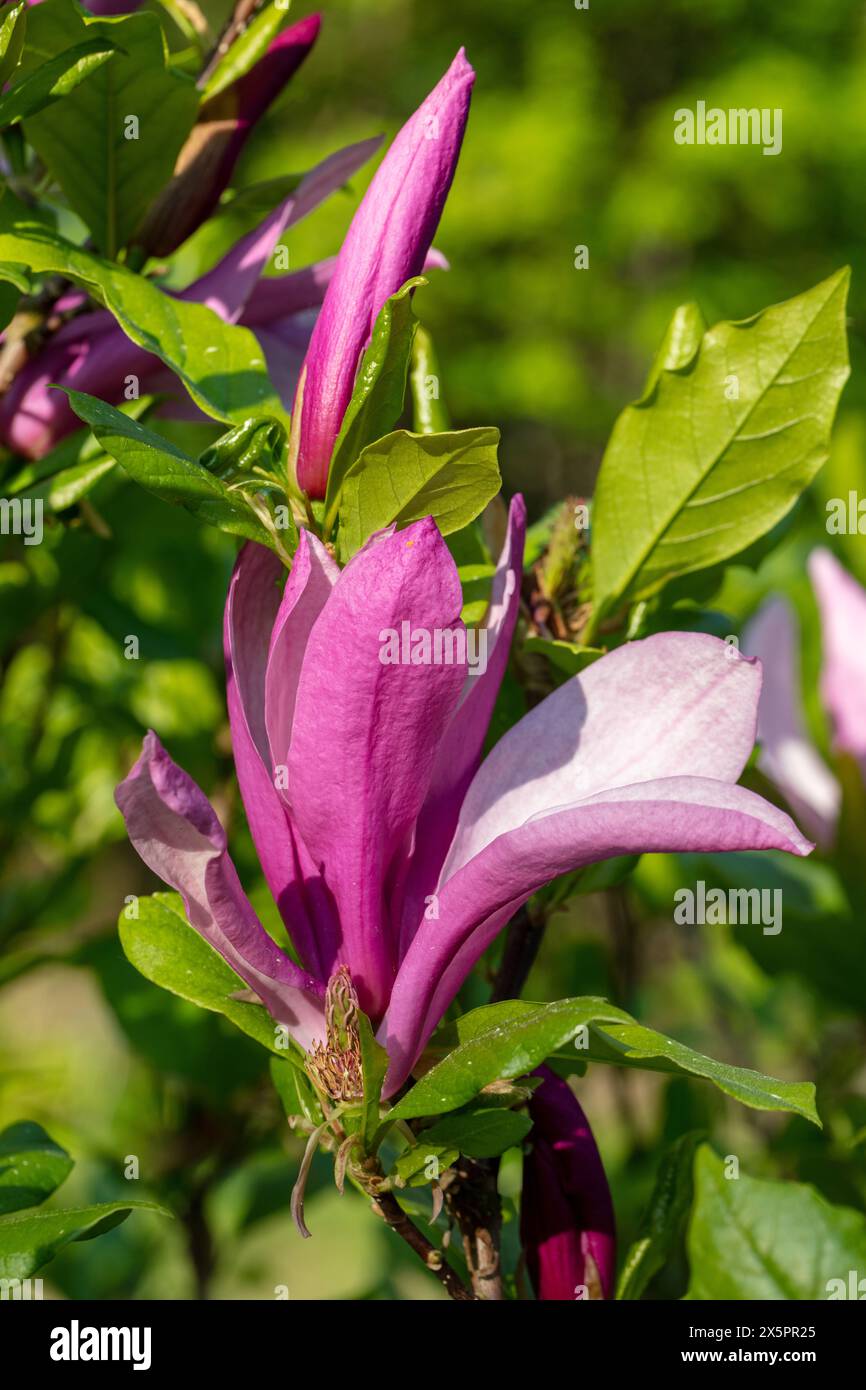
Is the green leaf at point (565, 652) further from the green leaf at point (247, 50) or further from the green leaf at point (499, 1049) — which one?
the green leaf at point (247, 50)

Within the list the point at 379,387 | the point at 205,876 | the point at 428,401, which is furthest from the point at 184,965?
the point at 428,401

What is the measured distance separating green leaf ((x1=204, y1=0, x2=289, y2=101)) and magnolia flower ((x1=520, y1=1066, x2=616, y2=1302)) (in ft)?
2.14

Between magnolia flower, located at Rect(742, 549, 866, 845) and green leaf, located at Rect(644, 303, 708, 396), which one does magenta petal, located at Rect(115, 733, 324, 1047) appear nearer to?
green leaf, located at Rect(644, 303, 708, 396)

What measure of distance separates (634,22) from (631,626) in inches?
409

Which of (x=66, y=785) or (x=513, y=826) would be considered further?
(x=66, y=785)

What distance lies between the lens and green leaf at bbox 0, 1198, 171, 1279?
2.12 feet

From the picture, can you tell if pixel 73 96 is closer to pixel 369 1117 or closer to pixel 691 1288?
pixel 369 1117

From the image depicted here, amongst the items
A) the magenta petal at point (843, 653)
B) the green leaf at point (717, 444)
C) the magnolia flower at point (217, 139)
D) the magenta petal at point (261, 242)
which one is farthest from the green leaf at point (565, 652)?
the magenta petal at point (843, 653)

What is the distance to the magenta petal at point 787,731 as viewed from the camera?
1.22 meters

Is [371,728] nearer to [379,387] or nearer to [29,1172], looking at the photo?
[379,387]

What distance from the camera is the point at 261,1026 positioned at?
25.8 inches

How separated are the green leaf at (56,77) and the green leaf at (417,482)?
29 centimetres

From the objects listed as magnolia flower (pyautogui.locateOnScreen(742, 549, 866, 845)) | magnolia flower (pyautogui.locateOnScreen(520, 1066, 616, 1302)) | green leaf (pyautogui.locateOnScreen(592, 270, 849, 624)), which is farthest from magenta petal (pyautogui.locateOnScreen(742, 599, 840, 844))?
magnolia flower (pyautogui.locateOnScreen(520, 1066, 616, 1302))
